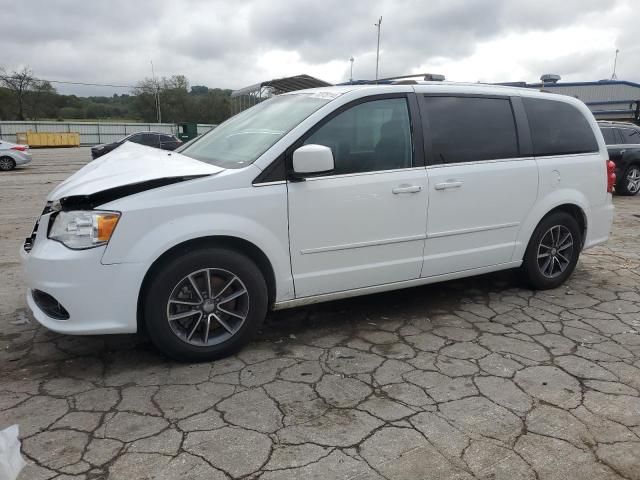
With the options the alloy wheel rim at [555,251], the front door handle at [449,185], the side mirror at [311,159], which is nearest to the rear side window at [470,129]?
the front door handle at [449,185]

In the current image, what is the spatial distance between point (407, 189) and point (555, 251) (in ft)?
6.38

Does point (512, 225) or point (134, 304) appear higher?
point (512, 225)

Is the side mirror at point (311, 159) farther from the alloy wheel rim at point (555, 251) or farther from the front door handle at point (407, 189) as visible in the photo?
the alloy wheel rim at point (555, 251)

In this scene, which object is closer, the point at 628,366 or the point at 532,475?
the point at 532,475

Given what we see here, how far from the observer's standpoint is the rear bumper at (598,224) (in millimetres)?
4906

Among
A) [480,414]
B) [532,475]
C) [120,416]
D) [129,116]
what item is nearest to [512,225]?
[480,414]

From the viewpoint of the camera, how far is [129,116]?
59.7 meters

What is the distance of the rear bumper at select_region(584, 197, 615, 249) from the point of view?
491 cm

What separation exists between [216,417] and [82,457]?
66 cm

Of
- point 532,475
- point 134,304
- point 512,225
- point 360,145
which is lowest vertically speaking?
point 532,475

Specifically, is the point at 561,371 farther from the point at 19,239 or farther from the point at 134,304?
the point at 19,239

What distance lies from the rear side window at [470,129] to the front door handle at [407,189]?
31cm

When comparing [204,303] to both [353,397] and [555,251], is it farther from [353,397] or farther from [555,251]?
[555,251]

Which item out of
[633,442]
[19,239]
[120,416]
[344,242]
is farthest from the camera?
[19,239]
